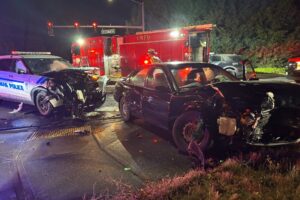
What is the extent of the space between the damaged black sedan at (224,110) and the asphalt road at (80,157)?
1.83ft

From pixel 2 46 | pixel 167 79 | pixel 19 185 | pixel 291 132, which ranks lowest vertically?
pixel 19 185

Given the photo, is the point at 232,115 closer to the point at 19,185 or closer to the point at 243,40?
the point at 19,185

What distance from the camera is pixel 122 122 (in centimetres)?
843

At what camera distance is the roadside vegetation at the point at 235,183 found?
12.4ft

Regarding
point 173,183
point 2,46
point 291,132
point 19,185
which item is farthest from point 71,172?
point 2,46

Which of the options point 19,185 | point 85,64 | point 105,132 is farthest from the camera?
point 85,64

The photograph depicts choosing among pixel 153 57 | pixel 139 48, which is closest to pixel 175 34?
pixel 153 57

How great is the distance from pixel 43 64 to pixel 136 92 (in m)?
4.07

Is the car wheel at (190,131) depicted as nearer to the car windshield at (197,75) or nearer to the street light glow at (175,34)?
the car windshield at (197,75)

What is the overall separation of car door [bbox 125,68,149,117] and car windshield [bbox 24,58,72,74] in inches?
134

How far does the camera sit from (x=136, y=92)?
7.53 meters

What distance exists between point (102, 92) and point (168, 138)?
150 inches

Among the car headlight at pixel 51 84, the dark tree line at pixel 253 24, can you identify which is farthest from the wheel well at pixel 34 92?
the dark tree line at pixel 253 24

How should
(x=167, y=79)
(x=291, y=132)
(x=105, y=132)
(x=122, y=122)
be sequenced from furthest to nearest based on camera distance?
(x=122, y=122) → (x=105, y=132) → (x=167, y=79) → (x=291, y=132)
